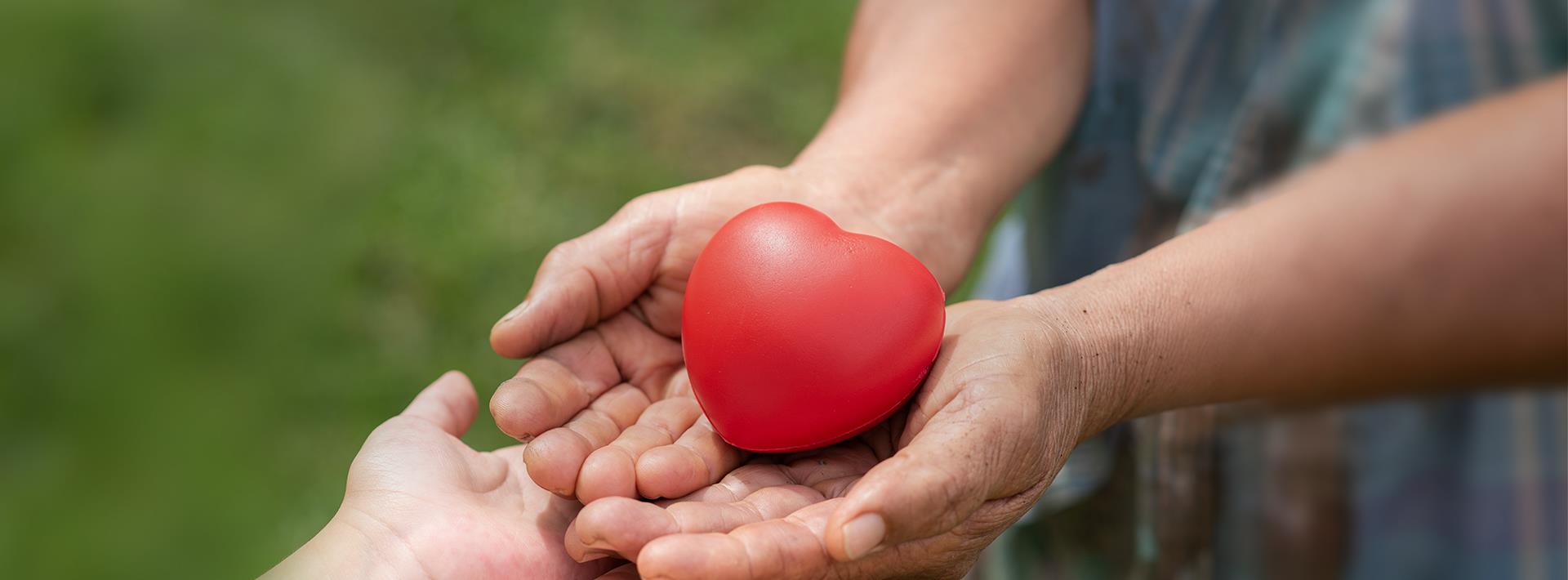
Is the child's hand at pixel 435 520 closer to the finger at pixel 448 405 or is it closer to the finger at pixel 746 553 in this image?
the finger at pixel 448 405

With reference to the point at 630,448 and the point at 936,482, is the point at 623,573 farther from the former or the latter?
the point at 936,482

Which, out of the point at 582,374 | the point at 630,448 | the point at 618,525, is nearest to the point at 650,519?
the point at 618,525

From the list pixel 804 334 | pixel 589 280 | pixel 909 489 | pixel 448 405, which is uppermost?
pixel 589 280

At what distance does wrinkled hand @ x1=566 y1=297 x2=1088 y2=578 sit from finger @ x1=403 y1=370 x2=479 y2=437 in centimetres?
46

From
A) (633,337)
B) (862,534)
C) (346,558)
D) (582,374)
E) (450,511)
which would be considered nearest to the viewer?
(862,534)

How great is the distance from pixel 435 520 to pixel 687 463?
0.39 metres

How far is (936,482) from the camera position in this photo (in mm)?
1591

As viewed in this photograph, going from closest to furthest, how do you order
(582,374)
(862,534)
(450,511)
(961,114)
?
(862,534)
(450,511)
(582,374)
(961,114)

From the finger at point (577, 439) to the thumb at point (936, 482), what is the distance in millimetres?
469

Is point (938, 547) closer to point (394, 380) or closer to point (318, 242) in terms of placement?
point (394, 380)

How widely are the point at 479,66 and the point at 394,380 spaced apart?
4.78 ft

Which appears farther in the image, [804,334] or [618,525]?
[804,334]

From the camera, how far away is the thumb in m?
1.54

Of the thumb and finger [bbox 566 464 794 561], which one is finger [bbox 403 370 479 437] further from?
the thumb
